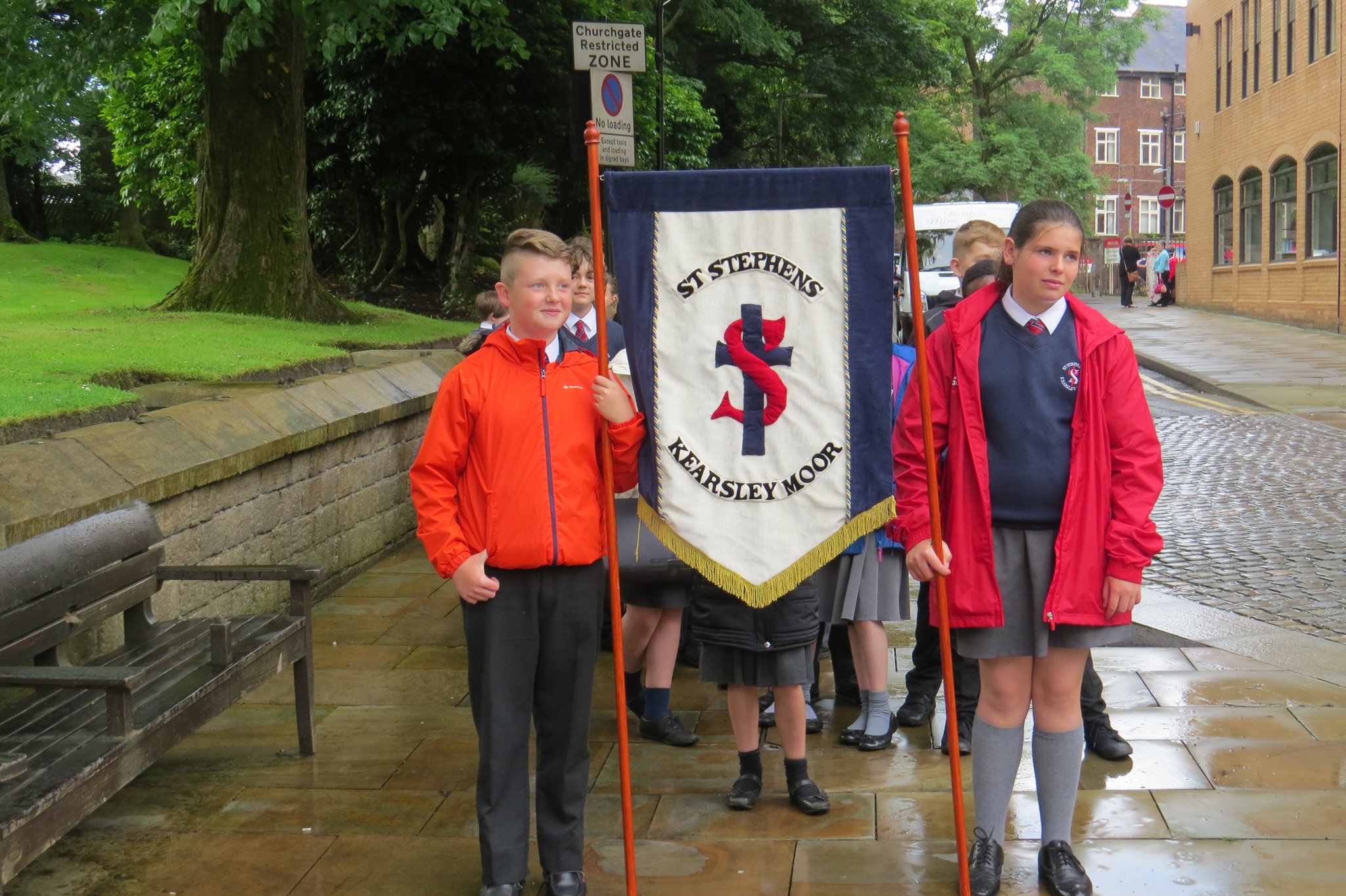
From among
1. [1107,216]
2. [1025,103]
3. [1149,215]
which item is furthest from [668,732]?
[1149,215]

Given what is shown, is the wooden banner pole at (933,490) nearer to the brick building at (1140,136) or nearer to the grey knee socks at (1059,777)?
the grey knee socks at (1059,777)

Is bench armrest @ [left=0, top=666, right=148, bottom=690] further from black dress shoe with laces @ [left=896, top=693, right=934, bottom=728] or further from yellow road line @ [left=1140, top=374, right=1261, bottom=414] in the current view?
yellow road line @ [left=1140, top=374, right=1261, bottom=414]

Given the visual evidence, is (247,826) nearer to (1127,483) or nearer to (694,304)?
(694,304)

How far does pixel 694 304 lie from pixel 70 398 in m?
3.97

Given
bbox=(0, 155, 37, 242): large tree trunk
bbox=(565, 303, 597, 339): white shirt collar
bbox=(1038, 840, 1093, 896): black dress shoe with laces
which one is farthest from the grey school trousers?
bbox=(0, 155, 37, 242): large tree trunk

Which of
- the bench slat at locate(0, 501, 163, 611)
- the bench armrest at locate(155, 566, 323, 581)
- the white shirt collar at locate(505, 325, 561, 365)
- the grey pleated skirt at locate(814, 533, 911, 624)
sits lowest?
the grey pleated skirt at locate(814, 533, 911, 624)

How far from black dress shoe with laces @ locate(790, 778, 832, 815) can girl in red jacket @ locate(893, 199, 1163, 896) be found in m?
0.62

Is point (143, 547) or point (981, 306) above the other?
point (981, 306)

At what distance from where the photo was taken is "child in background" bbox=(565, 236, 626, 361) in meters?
5.36

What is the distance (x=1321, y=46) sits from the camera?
93.3ft

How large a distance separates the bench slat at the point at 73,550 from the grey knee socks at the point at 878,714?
2684mm

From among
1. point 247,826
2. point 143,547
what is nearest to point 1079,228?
point 247,826

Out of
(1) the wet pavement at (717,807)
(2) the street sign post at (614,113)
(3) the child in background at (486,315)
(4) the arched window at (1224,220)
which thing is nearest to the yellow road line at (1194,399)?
(2) the street sign post at (614,113)

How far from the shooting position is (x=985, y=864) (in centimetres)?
374
